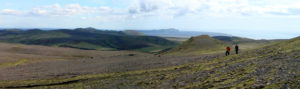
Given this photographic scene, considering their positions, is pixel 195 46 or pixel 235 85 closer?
pixel 235 85

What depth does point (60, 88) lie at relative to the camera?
2761 centimetres

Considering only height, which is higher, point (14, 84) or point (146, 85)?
point (146, 85)

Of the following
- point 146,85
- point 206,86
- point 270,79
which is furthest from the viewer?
point 146,85

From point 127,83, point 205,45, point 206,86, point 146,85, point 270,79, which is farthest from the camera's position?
point 205,45

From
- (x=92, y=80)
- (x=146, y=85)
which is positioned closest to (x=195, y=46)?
(x=92, y=80)

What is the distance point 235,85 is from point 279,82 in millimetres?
2543

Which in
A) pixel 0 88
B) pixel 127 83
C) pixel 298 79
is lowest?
pixel 0 88

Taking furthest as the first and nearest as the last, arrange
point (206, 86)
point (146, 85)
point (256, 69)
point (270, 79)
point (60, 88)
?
point (60, 88), point (146, 85), point (256, 69), point (206, 86), point (270, 79)

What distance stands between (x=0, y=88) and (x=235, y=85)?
96.7ft

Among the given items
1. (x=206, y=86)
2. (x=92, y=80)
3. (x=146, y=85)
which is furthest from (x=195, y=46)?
(x=206, y=86)

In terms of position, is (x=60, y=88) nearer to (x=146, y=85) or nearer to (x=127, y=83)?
Result: (x=127, y=83)

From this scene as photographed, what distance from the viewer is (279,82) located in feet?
44.3

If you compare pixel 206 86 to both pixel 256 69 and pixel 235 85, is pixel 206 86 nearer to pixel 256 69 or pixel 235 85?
pixel 235 85

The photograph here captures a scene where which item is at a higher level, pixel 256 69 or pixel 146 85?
pixel 256 69
